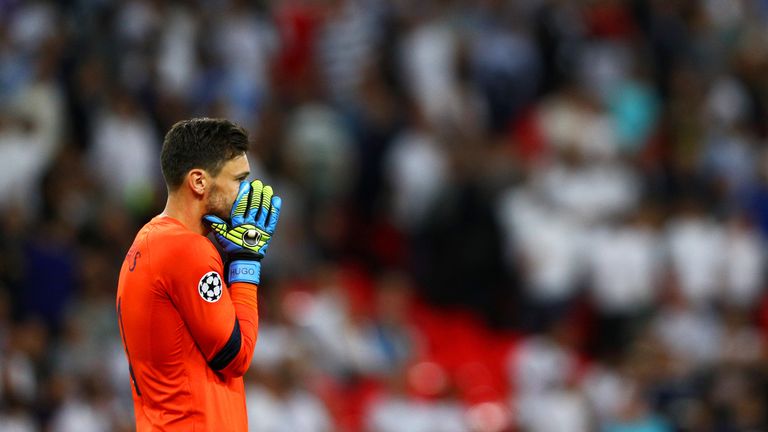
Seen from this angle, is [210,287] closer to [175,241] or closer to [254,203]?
[175,241]

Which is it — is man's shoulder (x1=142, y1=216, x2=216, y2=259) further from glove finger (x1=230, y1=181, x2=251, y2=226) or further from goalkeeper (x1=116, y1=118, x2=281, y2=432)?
glove finger (x1=230, y1=181, x2=251, y2=226)

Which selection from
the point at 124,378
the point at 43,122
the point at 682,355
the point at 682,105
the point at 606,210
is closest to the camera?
→ the point at 124,378

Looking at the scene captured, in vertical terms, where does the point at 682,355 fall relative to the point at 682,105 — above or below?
below

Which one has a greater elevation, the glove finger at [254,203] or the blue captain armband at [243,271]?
the glove finger at [254,203]

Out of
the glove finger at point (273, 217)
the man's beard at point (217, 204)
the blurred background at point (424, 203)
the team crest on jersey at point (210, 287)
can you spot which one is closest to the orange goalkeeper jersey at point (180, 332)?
the team crest on jersey at point (210, 287)

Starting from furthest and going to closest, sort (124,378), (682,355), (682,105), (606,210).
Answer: (682,105)
(606,210)
(682,355)
(124,378)

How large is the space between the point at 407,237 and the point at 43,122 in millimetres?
3490

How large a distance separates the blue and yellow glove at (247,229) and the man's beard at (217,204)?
25 millimetres

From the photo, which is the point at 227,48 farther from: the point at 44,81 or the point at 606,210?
the point at 606,210

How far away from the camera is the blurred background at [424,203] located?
10.6 metres

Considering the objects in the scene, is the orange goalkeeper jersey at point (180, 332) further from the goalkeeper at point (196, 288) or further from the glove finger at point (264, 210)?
the glove finger at point (264, 210)

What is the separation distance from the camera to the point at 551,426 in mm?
11336

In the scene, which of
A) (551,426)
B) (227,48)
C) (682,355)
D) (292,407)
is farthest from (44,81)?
(682,355)

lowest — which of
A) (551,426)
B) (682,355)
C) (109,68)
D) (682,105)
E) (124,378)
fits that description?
(124,378)
